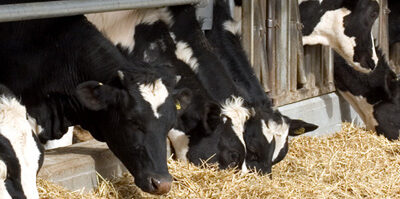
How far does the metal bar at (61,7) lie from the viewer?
5312 mm

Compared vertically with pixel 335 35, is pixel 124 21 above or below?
above

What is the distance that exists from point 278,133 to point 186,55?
1010 mm

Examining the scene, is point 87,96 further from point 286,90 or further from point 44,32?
point 286,90

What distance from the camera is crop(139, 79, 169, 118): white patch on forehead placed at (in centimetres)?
599

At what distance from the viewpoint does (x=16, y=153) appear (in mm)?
4770

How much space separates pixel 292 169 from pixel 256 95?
70cm

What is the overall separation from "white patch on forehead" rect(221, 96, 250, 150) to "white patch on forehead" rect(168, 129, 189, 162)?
1.26ft

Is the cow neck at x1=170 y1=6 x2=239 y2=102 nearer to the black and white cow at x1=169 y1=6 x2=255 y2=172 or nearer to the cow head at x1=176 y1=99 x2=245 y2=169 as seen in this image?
the black and white cow at x1=169 y1=6 x2=255 y2=172

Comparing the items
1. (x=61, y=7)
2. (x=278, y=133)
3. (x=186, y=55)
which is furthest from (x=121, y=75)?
(x=278, y=133)

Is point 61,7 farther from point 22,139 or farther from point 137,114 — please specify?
point 22,139

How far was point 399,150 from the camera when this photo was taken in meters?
9.34

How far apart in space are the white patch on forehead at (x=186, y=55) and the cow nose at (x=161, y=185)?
5.95 ft

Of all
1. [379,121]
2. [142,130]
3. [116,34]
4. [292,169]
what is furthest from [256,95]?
[379,121]

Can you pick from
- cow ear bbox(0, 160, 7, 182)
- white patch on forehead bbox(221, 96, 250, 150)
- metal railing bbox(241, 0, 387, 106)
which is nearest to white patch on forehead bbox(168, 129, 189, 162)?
white patch on forehead bbox(221, 96, 250, 150)
